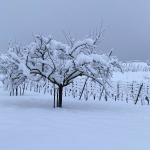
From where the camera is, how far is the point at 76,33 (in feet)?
29.9

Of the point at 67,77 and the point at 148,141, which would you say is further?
the point at 67,77

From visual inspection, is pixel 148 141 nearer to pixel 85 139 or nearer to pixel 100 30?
pixel 85 139

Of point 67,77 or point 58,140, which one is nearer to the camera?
point 58,140

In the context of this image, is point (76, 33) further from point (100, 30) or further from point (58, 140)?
point (58, 140)

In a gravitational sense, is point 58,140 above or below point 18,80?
below

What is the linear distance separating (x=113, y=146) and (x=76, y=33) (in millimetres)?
7177

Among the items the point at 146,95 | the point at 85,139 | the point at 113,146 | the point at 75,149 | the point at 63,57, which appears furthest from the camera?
the point at 146,95

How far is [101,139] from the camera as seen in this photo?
3.27 m

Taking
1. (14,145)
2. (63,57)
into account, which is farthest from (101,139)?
(63,57)

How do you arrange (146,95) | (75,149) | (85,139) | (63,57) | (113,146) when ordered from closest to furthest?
1. (75,149)
2. (113,146)
3. (85,139)
4. (63,57)
5. (146,95)

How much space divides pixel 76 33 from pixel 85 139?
691cm

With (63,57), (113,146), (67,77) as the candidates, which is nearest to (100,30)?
(63,57)

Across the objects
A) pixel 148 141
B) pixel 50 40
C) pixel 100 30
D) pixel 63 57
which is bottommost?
pixel 148 141

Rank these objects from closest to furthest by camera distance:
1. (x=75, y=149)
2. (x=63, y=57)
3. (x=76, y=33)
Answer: (x=75, y=149), (x=63, y=57), (x=76, y=33)
